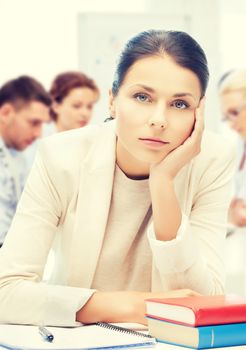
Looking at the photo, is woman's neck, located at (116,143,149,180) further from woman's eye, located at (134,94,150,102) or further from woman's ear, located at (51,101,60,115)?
woman's ear, located at (51,101,60,115)

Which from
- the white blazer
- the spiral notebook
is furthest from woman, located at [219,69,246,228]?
the spiral notebook

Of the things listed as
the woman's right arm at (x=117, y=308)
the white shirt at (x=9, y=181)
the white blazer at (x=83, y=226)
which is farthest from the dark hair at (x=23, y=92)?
the woman's right arm at (x=117, y=308)

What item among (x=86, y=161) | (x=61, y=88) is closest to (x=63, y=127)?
(x=61, y=88)

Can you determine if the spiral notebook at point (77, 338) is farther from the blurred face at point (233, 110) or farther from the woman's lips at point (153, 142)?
the blurred face at point (233, 110)

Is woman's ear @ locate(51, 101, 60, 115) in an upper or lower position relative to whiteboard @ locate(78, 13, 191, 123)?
lower

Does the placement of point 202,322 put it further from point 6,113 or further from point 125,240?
point 6,113

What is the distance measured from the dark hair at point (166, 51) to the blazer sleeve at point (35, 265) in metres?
0.31

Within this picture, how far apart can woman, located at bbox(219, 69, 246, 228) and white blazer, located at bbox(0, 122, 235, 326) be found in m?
2.32

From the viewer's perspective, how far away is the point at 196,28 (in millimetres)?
4180

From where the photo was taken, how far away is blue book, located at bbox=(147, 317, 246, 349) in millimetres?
1195

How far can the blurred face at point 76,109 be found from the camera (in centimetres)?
411

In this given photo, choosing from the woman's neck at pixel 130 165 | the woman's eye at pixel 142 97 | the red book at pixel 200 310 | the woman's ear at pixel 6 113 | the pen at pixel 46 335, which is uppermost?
the woman's eye at pixel 142 97

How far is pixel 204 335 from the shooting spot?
1.19 meters

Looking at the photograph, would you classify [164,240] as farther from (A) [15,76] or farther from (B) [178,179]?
(A) [15,76]
